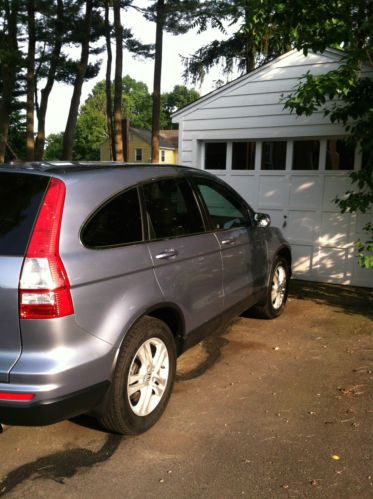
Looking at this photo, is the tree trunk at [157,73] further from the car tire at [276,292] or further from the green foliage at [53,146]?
the green foliage at [53,146]

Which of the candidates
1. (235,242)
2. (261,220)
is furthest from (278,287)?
(235,242)

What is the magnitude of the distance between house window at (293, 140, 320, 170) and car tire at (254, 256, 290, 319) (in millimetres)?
2122

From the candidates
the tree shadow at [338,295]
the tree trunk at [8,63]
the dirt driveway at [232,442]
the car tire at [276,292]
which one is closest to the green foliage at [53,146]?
the tree trunk at [8,63]

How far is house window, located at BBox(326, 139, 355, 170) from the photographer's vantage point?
700 cm

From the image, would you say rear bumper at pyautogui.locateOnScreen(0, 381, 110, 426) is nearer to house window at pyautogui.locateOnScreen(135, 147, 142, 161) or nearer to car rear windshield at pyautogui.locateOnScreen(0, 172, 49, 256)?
car rear windshield at pyautogui.locateOnScreen(0, 172, 49, 256)

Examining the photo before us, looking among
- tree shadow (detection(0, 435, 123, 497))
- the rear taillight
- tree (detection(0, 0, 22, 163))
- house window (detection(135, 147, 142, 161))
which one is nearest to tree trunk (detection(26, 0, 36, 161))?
tree (detection(0, 0, 22, 163))

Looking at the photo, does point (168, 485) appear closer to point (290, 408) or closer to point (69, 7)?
point (290, 408)

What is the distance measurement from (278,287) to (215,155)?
3.30 m

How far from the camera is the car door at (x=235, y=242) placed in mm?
4152

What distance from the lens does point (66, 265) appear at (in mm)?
2463

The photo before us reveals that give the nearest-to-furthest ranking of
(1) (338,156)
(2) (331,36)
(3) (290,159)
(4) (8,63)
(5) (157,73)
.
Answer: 1. (2) (331,36)
2. (1) (338,156)
3. (3) (290,159)
4. (5) (157,73)
5. (4) (8,63)

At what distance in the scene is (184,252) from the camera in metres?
3.48

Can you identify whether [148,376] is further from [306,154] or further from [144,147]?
[144,147]

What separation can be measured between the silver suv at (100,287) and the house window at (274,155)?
391cm
